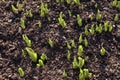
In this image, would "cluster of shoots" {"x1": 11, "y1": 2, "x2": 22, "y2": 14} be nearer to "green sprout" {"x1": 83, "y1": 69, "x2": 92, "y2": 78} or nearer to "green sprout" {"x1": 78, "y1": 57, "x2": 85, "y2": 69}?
"green sprout" {"x1": 78, "y1": 57, "x2": 85, "y2": 69}

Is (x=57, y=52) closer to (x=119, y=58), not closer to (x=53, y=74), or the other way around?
(x=53, y=74)

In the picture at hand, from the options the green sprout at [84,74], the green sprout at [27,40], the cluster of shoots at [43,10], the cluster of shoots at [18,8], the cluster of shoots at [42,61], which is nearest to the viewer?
the green sprout at [84,74]

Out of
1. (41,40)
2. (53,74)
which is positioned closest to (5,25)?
(41,40)

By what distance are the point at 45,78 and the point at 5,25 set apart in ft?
4.23

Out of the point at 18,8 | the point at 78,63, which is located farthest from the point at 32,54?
the point at 18,8

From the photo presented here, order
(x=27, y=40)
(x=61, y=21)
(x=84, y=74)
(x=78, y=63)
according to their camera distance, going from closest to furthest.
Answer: (x=84, y=74) → (x=78, y=63) → (x=27, y=40) → (x=61, y=21)

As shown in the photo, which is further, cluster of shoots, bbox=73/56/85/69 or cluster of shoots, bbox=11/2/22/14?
cluster of shoots, bbox=11/2/22/14

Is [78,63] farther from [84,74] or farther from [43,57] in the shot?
[43,57]

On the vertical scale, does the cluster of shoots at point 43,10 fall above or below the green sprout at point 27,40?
above

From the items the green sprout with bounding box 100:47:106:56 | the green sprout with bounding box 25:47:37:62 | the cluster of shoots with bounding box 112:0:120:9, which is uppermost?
the cluster of shoots with bounding box 112:0:120:9

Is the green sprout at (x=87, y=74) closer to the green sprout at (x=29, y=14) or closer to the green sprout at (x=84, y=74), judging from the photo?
the green sprout at (x=84, y=74)

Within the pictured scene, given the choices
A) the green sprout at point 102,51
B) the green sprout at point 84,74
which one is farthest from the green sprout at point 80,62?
the green sprout at point 102,51

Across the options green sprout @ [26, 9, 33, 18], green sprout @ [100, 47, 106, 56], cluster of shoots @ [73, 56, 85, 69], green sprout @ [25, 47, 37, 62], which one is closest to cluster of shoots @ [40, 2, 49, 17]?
green sprout @ [26, 9, 33, 18]

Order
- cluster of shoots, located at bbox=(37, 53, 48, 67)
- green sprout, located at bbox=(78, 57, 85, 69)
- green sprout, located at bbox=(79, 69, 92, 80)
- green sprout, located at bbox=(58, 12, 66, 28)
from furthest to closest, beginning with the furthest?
green sprout, located at bbox=(58, 12, 66, 28)
cluster of shoots, located at bbox=(37, 53, 48, 67)
green sprout, located at bbox=(78, 57, 85, 69)
green sprout, located at bbox=(79, 69, 92, 80)
